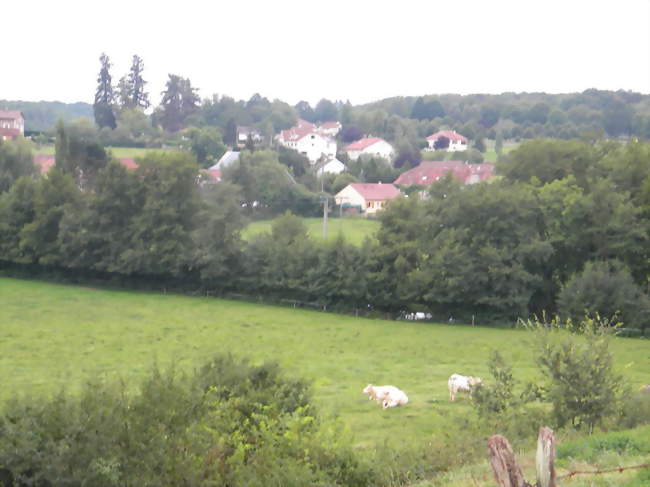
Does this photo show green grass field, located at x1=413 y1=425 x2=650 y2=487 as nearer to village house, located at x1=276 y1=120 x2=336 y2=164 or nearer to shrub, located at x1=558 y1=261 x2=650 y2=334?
shrub, located at x1=558 y1=261 x2=650 y2=334

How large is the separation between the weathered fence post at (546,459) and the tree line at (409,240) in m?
36.0

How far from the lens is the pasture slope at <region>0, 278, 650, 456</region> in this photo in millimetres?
22844

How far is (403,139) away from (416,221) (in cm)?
8210

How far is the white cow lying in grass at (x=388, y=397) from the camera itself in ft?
72.1

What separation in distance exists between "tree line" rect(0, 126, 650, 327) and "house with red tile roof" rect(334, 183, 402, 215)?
112ft

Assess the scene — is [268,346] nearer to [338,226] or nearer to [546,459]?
[546,459]

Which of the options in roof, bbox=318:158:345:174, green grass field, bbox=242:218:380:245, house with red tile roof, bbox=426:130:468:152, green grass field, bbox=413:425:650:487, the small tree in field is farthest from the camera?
house with red tile roof, bbox=426:130:468:152

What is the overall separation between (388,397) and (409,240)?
24.2 metres

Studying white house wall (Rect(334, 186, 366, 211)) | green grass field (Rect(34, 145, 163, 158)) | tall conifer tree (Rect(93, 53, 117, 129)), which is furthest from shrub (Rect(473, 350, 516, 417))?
tall conifer tree (Rect(93, 53, 117, 129))

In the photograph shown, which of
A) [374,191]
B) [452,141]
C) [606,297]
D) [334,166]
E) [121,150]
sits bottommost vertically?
[606,297]

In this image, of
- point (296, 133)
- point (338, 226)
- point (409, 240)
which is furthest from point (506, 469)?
point (296, 133)

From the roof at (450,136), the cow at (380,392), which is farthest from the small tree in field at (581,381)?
the roof at (450,136)

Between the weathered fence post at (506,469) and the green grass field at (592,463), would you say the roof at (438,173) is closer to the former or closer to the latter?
the green grass field at (592,463)

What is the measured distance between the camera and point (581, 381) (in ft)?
48.9
